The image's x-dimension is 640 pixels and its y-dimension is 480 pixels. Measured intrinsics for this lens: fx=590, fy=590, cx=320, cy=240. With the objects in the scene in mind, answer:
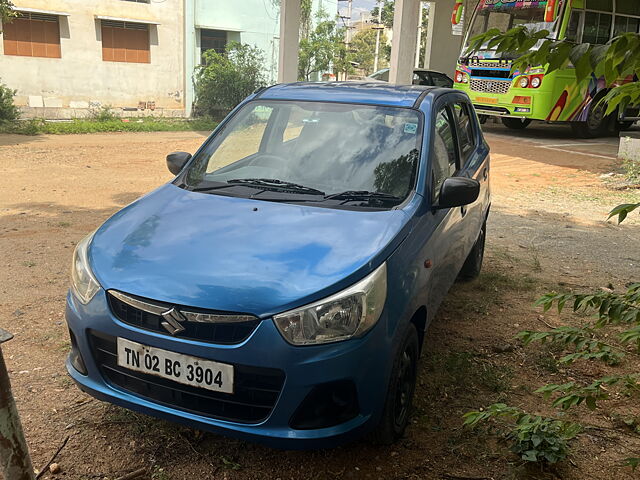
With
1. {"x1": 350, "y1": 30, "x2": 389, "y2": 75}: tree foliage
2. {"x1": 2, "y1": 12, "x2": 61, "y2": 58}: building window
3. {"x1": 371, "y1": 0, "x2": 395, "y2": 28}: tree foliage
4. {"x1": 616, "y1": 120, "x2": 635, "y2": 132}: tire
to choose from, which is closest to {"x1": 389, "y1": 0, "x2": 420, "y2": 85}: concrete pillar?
{"x1": 616, "y1": 120, "x2": 635, "y2": 132}: tire

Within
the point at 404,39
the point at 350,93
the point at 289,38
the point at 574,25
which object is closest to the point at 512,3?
the point at 574,25

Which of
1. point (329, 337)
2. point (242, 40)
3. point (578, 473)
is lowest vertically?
point (578, 473)

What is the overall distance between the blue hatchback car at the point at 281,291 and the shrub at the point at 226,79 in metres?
17.3

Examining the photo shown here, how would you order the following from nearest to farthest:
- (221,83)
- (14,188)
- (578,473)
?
(578,473)
(14,188)
(221,83)

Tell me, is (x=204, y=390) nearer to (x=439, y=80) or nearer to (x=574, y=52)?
(x=574, y=52)

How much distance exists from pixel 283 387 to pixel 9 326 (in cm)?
253

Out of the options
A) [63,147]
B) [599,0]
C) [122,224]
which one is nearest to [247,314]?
[122,224]

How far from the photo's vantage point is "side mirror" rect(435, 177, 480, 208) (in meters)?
3.27

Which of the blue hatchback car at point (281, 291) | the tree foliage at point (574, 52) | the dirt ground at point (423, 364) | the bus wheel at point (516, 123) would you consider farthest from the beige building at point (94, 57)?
the tree foliage at point (574, 52)

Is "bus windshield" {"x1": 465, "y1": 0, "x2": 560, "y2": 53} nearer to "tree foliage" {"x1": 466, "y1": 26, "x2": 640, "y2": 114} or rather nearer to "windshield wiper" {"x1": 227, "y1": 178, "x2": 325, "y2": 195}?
"windshield wiper" {"x1": 227, "y1": 178, "x2": 325, "y2": 195}

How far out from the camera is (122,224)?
10.0 feet

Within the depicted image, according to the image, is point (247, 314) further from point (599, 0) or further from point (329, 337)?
point (599, 0)

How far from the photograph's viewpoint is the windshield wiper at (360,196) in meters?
3.21

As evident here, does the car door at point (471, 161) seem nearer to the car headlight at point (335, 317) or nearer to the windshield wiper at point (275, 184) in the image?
the windshield wiper at point (275, 184)
